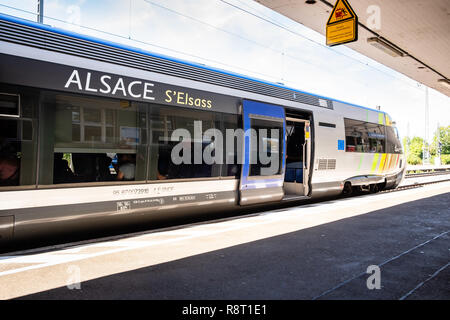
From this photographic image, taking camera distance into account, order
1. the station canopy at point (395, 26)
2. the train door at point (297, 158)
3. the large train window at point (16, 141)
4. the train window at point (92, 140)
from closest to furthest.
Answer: the large train window at point (16, 141) → the train window at point (92, 140) → the station canopy at point (395, 26) → the train door at point (297, 158)

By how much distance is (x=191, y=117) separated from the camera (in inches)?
271

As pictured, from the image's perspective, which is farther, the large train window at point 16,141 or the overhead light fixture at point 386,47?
the overhead light fixture at point 386,47

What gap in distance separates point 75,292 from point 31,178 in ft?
6.78

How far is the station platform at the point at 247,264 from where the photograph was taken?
3541 mm

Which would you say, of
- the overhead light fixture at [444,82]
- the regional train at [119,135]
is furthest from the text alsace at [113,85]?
the overhead light fixture at [444,82]

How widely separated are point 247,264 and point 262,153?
416cm

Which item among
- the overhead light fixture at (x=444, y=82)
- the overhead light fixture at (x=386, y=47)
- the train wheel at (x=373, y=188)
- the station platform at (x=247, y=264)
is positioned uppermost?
the overhead light fixture at (x=444, y=82)

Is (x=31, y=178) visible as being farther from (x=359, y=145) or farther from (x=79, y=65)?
(x=359, y=145)

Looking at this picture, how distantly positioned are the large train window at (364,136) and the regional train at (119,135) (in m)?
3.11

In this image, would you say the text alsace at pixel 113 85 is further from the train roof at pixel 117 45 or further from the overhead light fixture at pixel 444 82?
the overhead light fixture at pixel 444 82

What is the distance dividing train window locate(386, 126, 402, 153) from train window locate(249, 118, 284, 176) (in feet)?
24.4

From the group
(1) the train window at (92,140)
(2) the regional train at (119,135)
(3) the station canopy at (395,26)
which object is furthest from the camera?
(3) the station canopy at (395,26)

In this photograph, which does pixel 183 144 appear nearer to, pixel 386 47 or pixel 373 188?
pixel 386 47

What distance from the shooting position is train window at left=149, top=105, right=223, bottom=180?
6.27 metres
